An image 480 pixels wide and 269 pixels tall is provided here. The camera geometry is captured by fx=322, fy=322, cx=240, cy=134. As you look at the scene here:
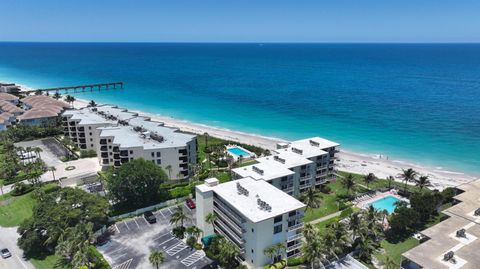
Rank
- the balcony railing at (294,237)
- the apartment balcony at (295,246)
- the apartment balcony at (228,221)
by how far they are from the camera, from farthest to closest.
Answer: the apartment balcony at (295,246) < the balcony railing at (294,237) < the apartment balcony at (228,221)

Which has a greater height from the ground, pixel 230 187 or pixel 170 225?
pixel 230 187

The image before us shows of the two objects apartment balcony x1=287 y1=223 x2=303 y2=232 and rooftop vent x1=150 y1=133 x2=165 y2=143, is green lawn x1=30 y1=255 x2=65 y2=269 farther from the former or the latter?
apartment balcony x1=287 y1=223 x2=303 y2=232

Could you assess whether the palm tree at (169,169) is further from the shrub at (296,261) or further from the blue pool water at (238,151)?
the shrub at (296,261)

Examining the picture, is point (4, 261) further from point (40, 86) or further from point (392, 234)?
point (40, 86)

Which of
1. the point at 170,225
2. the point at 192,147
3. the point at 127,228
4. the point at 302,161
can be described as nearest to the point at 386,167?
the point at 302,161

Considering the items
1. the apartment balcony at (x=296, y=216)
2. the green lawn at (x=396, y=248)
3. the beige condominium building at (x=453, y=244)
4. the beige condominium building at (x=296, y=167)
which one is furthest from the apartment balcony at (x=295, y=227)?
the beige condominium building at (x=453, y=244)

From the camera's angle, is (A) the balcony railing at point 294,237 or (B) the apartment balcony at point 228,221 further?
(A) the balcony railing at point 294,237

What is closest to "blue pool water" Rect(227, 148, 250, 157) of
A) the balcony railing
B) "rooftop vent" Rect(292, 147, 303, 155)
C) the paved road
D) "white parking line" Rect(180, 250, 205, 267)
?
"rooftop vent" Rect(292, 147, 303, 155)

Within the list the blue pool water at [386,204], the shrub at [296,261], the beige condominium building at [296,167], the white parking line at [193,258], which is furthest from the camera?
the blue pool water at [386,204]
